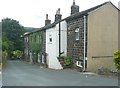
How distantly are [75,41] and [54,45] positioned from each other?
216 inches

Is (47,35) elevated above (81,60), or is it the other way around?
(47,35)

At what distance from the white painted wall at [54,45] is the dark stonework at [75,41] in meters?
0.96

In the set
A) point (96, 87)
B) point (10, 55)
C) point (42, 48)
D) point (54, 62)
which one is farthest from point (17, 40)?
point (96, 87)

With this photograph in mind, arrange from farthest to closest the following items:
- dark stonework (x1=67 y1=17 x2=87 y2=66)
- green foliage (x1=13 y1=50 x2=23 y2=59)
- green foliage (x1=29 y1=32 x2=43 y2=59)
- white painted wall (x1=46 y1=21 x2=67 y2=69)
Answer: green foliage (x1=13 y1=50 x2=23 y2=59), green foliage (x1=29 y1=32 x2=43 y2=59), white painted wall (x1=46 y1=21 x2=67 y2=69), dark stonework (x1=67 y1=17 x2=87 y2=66)

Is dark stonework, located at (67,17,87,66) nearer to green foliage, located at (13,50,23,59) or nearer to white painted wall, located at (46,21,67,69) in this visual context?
white painted wall, located at (46,21,67,69)

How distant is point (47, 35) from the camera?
3709 centimetres

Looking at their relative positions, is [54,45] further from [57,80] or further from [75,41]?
[57,80]

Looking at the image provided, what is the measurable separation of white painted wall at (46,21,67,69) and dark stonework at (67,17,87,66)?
37.9 inches

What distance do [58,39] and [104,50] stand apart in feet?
25.6

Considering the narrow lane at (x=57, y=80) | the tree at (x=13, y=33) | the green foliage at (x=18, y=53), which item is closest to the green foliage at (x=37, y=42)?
the green foliage at (x=18, y=53)

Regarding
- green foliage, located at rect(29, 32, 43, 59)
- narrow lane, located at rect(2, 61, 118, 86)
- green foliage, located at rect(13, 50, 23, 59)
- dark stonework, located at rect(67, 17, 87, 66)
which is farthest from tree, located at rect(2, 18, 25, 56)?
narrow lane, located at rect(2, 61, 118, 86)

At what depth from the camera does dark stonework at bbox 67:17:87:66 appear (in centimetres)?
2677

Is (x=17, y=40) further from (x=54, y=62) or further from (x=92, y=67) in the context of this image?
(x=92, y=67)

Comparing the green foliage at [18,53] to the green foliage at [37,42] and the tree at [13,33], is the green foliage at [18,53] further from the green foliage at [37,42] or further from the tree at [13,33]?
the green foliage at [37,42]
